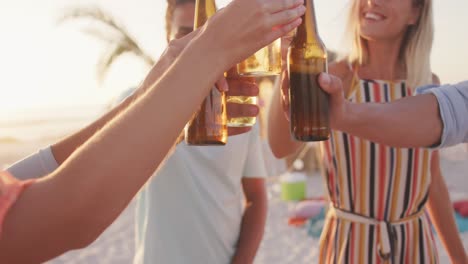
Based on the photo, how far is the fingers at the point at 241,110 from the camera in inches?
60.8

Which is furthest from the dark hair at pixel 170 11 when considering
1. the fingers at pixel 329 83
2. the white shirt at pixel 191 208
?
the fingers at pixel 329 83

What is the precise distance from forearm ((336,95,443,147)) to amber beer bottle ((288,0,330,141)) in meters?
0.12

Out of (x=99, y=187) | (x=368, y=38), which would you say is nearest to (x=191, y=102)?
(x=99, y=187)

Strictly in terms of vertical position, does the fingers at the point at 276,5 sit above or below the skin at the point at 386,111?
above

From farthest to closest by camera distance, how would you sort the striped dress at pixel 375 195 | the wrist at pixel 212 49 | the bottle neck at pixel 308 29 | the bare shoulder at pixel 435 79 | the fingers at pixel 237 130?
the bare shoulder at pixel 435 79 < the striped dress at pixel 375 195 < the bottle neck at pixel 308 29 < the fingers at pixel 237 130 < the wrist at pixel 212 49

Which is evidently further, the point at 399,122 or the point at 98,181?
the point at 399,122

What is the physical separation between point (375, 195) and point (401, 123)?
2.21 feet

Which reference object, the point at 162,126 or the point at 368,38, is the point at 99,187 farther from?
the point at 368,38

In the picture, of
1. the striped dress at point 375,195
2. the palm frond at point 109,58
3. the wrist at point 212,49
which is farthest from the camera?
the palm frond at point 109,58

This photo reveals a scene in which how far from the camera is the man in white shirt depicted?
6.91ft

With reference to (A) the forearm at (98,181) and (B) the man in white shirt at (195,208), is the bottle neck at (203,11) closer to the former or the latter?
(B) the man in white shirt at (195,208)

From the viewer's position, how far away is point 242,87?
157 centimetres

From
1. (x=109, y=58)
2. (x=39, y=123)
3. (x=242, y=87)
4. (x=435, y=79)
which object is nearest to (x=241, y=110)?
(x=242, y=87)

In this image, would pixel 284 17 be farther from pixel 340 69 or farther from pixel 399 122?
pixel 340 69
